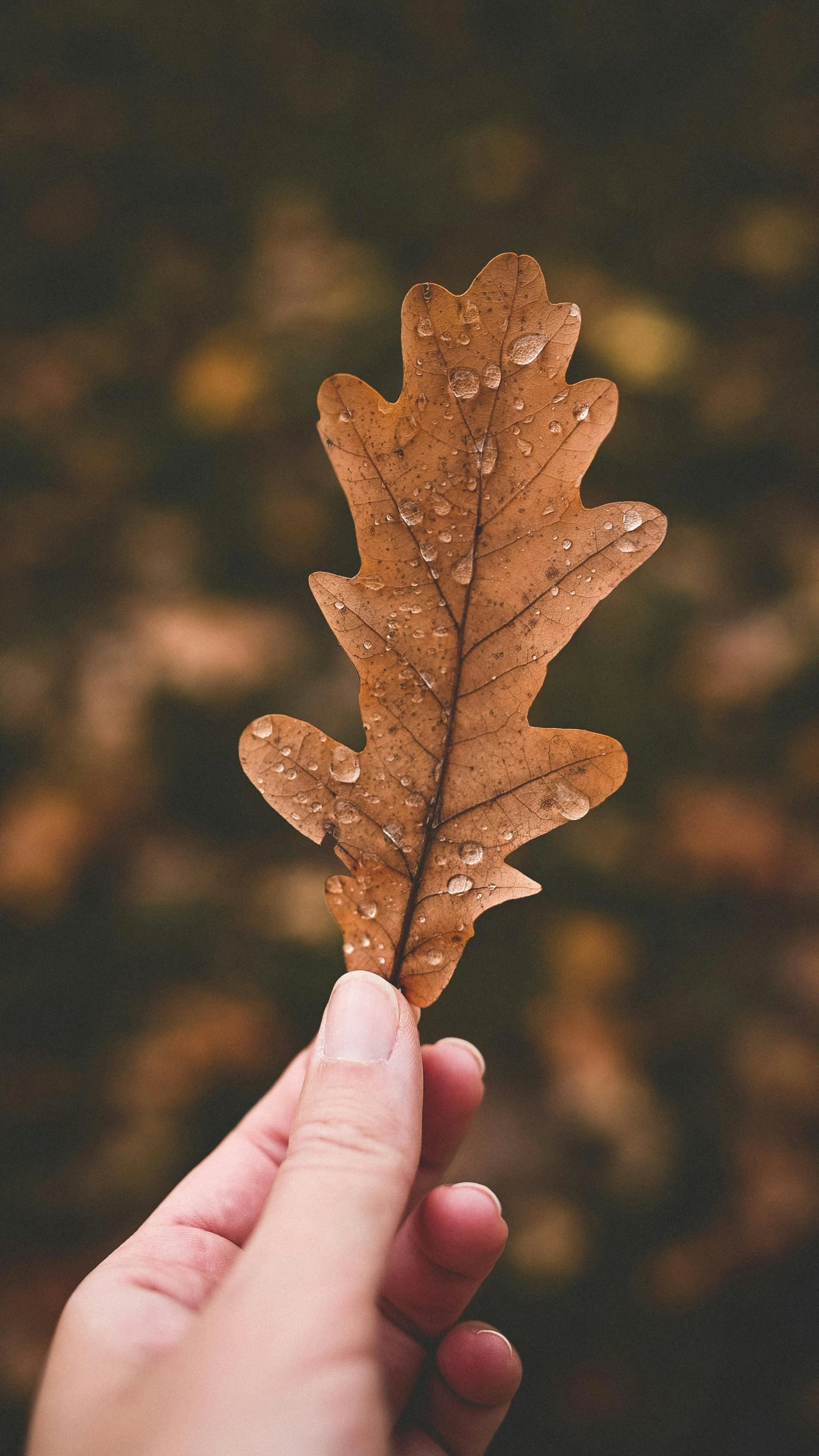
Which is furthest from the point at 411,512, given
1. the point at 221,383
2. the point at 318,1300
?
the point at 221,383

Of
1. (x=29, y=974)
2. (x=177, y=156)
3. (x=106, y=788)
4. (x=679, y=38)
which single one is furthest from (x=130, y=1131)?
(x=679, y=38)

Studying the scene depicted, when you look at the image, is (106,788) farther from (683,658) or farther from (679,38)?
(679,38)

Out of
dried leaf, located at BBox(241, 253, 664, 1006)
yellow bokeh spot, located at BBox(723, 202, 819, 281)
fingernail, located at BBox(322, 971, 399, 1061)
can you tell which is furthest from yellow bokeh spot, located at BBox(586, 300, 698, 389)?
fingernail, located at BBox(322, 971, 399, 1061)

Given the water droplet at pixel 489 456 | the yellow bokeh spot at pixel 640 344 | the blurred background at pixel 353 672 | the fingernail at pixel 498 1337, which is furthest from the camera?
the yellow bokeh spot at pixel 640 344

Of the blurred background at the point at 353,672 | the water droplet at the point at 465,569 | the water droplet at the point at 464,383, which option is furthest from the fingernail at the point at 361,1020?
the blurred background at the point at 353,672

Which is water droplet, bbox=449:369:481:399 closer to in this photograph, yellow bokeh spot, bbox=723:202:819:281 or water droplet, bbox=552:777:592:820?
water droplet, bbox=552:777:592:820

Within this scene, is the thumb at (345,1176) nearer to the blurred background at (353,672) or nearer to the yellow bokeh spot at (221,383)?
the blurred background at (353,672)
